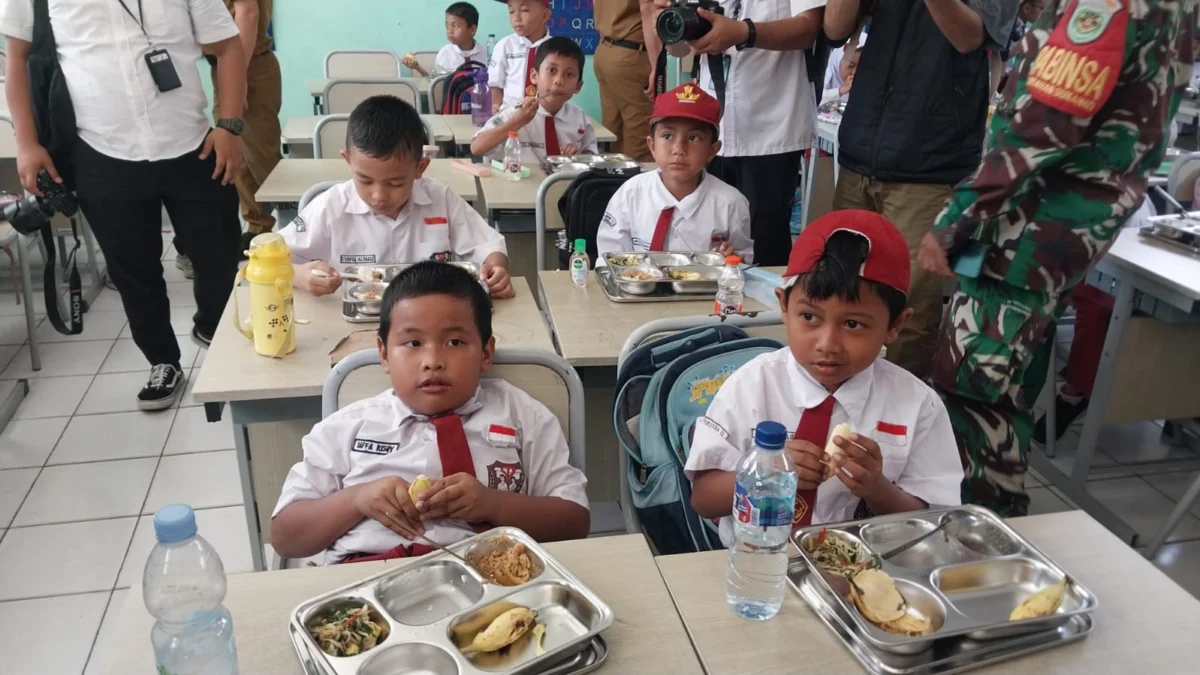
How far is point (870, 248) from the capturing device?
140 centimetres

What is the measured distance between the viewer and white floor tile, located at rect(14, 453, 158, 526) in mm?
2578

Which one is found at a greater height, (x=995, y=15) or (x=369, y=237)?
→ (x=995, y=15)

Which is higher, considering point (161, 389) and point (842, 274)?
point (842, 274)

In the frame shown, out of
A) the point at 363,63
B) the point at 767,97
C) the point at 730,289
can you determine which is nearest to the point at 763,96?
the point at 767,97

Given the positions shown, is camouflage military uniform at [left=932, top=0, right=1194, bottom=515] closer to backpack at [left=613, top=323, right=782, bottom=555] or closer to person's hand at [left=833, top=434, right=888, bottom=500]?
backpack at [left=613, top=323, right=782, bottom=555]

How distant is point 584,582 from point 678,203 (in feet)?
6.10

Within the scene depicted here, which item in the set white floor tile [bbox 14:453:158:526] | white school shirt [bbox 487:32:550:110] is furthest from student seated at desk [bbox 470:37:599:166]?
white floor tile [bbox 14:453:158:526]

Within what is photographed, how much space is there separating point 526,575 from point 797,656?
0.35 metres

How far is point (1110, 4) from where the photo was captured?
1664 millimetres

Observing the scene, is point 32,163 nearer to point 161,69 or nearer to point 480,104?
point 161,69

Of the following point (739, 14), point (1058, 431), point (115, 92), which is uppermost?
point (739, 14)

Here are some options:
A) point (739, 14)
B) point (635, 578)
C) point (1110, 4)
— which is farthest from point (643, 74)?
point (635, 578)

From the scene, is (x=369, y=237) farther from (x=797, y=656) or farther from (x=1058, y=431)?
(x=1058, y=431)

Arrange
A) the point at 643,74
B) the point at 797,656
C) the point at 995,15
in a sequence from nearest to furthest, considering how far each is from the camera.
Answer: the point at 797,656, the point at 995,15, the point at 643,74
